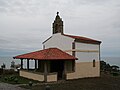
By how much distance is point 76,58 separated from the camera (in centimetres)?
2727

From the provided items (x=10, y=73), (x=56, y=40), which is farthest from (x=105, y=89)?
(x=10, y=73)

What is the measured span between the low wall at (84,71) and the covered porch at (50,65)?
60 cm

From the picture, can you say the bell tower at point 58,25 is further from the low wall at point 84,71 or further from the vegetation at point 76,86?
the vegetation at point 76,86

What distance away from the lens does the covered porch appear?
2509 cm

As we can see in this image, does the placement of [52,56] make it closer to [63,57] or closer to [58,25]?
[63,57]

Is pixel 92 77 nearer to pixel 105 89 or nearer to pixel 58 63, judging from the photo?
pixel 58 63

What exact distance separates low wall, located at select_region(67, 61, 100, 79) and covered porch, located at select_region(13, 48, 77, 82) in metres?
0.60

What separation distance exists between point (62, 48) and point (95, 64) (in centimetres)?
528

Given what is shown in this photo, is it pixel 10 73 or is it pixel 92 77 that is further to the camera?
pixel 10 73

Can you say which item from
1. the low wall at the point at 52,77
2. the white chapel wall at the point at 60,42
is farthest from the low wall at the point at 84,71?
the white chapel wall at the point at 60,42

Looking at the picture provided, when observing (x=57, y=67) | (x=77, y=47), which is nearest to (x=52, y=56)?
(x=57, y=67)

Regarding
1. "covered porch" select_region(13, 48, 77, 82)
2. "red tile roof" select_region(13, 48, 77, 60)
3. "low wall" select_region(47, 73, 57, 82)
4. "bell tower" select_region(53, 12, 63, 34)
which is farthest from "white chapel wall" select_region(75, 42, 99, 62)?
"low wall" select_region(47, 73, 57, 82)

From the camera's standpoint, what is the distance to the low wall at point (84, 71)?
91.0 feet

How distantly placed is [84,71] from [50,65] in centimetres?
445
